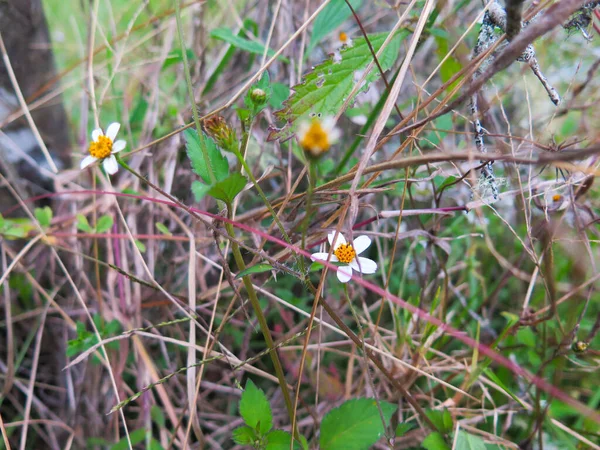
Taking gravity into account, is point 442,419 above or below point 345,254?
below

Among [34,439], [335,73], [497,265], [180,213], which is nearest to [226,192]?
[335,73]

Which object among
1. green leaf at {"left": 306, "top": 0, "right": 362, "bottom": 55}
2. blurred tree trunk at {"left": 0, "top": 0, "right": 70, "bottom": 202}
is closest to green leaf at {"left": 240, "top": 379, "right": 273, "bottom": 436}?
green leaf at {"left": 306, "top": 0, "right": 362, "bottom": 55}

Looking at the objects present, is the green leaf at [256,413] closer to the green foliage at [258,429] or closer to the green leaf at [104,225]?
the green foliage at [258,429]

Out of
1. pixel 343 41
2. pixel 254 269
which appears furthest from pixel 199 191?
pixel 343 41

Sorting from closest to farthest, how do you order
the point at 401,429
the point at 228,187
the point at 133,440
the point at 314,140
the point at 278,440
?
the point at 314,140
the point at 228,187
the point at 278,440
the point at 401,429
the point at 133,440

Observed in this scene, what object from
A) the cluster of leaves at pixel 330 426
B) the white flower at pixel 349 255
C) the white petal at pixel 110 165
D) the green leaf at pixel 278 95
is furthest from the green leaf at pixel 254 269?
the green leaf at pixel 278 95

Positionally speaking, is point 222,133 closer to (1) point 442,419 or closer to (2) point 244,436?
(2) point 244,436
